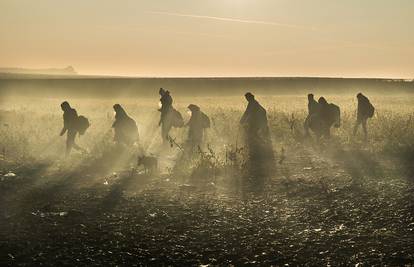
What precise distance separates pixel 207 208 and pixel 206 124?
8.51m

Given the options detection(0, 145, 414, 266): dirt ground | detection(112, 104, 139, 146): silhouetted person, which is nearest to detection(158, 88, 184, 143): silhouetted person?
detection(112, 104, 139, 146): silhouetted person

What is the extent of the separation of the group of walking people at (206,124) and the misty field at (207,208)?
64 cm

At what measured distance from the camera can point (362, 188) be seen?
10602 millimetres

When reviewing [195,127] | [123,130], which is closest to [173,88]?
[195,127]

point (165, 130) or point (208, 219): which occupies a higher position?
point (165, 130)

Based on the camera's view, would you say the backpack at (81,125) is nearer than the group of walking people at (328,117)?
Yes

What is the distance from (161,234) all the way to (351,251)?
10.0 feet

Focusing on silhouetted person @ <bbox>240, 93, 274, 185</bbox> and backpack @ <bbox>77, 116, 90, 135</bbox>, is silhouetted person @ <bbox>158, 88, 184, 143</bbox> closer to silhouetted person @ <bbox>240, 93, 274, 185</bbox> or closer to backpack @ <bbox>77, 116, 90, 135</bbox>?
silhouetted person @ <bbox>240, 93, 274, 185</bbox>

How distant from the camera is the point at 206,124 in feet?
58.4

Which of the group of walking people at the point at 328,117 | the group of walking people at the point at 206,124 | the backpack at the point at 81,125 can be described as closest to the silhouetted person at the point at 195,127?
the group of walking people at the point at 206,124

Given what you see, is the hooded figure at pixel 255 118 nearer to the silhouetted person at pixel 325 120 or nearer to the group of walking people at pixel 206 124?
the group of walking people at pixel 206 124

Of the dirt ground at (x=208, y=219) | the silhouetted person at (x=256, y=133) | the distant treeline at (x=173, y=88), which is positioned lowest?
the dirt ground at (x=208, y=219)

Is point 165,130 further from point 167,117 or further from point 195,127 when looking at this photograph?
point 195,127

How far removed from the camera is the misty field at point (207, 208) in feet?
23.2
